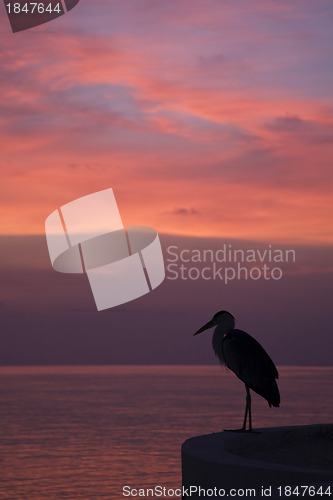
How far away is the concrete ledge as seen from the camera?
348 inches

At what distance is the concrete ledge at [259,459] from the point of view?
29.0ft

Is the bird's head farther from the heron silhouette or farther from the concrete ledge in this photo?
the concrete ledge

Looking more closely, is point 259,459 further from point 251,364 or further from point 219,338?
point 219,338

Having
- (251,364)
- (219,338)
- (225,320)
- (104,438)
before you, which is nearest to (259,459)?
(251,364)

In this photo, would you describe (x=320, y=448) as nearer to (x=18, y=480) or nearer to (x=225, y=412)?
(x=18, y=480)

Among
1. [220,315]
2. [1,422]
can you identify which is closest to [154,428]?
[1,422]

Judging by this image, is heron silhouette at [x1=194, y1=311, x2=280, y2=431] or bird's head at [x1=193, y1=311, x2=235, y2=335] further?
bird's head at [x1=193, y1=311, x2=235, y2=335]

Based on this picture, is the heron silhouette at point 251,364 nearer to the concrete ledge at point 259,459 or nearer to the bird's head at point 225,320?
the bird's head at point 225,320

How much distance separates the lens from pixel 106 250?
61.7ft

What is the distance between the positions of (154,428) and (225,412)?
45.9ft

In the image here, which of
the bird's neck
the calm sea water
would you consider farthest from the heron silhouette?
the calm sea water

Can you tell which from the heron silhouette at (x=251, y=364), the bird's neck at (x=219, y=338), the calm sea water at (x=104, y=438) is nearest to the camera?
the heron silhouette at (x=251, y=364)

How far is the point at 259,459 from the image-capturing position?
10.9 meters

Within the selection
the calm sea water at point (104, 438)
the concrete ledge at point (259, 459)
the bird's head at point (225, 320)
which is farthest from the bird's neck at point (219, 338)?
the calm sea water at point (104, 438)
